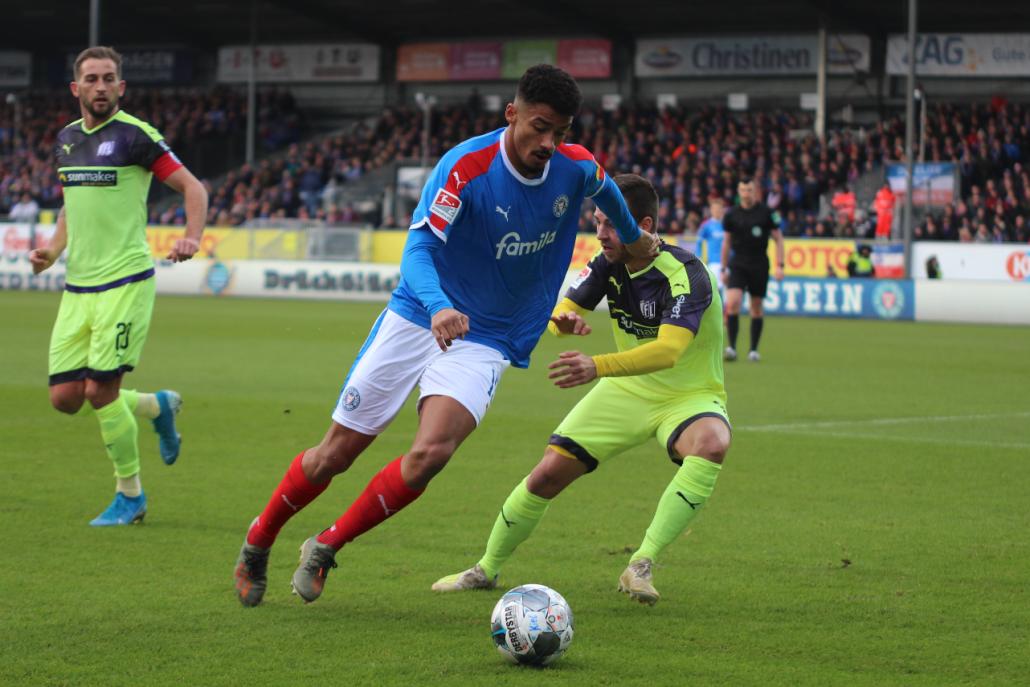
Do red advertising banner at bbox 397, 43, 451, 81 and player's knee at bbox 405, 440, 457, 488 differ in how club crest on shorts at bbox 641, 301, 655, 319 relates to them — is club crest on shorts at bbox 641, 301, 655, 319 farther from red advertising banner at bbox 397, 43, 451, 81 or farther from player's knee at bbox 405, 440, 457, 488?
red advertising banner at bbox 397, 43, 451, 81

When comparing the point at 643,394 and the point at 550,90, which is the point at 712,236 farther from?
the point at 550,90

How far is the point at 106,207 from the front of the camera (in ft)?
24.5

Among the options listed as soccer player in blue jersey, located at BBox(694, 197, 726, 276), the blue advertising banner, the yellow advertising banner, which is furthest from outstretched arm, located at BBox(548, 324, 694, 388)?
the yellow advertising banner

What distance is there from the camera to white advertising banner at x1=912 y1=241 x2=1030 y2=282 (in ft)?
93.7

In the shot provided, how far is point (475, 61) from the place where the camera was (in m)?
46.7

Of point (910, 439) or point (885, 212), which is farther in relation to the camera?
point (885, 212)

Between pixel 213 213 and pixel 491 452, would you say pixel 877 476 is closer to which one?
pixel 491 452

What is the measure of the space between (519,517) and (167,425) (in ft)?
10.2

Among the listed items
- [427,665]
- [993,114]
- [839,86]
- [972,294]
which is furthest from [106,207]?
[839,86]

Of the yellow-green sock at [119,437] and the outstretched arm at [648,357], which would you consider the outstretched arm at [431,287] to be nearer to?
the outstretched arm at [648,357]

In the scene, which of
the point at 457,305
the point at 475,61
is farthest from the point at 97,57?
the point at 475,61

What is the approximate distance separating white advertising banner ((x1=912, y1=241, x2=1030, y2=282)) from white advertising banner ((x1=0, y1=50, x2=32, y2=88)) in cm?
3696

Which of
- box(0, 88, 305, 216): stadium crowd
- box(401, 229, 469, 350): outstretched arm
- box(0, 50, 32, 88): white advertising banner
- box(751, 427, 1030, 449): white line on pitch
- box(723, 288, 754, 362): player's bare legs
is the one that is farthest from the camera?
box(0, 50, 32, 88): white advertising banner

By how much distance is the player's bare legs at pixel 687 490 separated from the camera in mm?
5938
